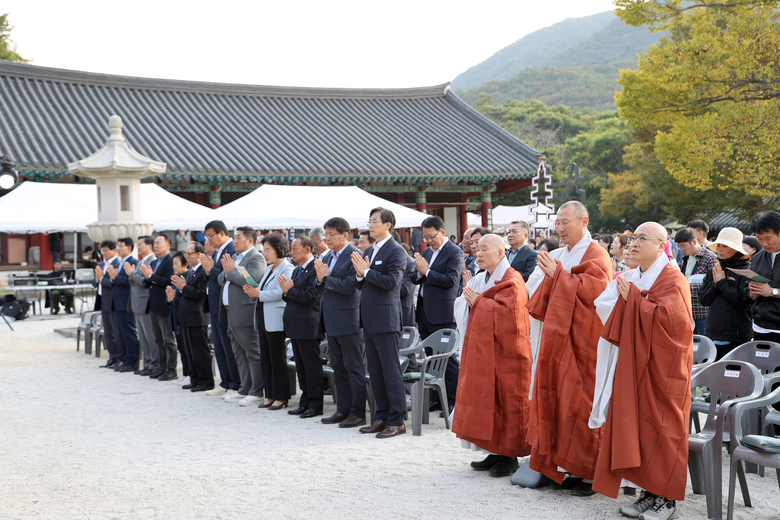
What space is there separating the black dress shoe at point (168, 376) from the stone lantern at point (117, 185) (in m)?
3.73

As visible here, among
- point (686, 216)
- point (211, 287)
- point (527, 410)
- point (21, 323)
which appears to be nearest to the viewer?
point (527, 410)

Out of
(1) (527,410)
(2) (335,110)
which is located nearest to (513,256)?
(1) (527,410)

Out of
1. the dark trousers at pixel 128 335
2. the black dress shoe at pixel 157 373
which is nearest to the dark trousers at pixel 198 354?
the black dress shoe at pixel 157 373

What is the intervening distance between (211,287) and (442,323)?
2746 millimetres

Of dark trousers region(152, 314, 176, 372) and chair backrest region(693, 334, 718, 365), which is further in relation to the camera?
dark trousers region(152, 314, 176, 372)

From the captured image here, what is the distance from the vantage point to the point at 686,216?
23703mm

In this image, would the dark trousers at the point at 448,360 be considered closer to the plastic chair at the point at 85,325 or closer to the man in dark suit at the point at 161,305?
the man in dark suit at the point at 161,305

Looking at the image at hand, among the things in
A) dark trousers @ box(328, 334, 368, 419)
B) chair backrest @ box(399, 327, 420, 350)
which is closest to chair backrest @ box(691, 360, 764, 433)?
dark trousers @ box(328, 334, 368, 419)

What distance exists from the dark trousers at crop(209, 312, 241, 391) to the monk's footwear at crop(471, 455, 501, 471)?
3.73 m

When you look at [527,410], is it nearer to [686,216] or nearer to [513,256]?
[513,256]

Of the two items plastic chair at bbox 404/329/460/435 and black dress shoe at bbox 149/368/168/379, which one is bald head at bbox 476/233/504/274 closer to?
plastic chair at bbox 404/329/460/435

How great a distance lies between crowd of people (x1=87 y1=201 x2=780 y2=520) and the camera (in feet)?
12.4

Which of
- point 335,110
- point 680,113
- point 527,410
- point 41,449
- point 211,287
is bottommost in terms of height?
point 41,449

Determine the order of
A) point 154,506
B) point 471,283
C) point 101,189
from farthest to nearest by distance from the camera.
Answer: point 101,189
point 471,283
point 154,506
